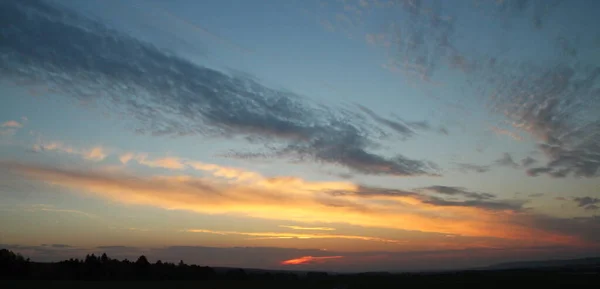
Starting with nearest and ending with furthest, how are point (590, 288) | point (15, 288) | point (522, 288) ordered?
point (15, 288)
point (590, 288)
point (522, 288)

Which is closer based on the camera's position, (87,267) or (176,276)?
(87,267)

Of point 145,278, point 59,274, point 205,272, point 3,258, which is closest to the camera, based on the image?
point 3,258

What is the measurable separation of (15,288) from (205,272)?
7521 cm

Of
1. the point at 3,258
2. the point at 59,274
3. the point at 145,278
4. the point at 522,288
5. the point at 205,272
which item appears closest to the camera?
the point at 522,288

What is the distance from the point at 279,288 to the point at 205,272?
5677cm

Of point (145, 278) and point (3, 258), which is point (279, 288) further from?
point (3, 258)

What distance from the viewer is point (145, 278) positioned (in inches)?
4163

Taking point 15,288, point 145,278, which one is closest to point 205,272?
point 145,278

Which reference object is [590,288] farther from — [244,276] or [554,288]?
[244,276]

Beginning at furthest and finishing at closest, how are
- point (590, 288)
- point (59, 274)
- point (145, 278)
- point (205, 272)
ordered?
1. point (205, 272)
2. point (145, 278)
3. point (59, 274)
4. point (590, 288)

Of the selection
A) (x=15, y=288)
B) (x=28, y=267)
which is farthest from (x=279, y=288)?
(x=28, y=267)

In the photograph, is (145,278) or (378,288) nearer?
(378,288)

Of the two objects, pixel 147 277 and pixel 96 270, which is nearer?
pixel 96 270

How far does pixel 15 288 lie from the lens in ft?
178
